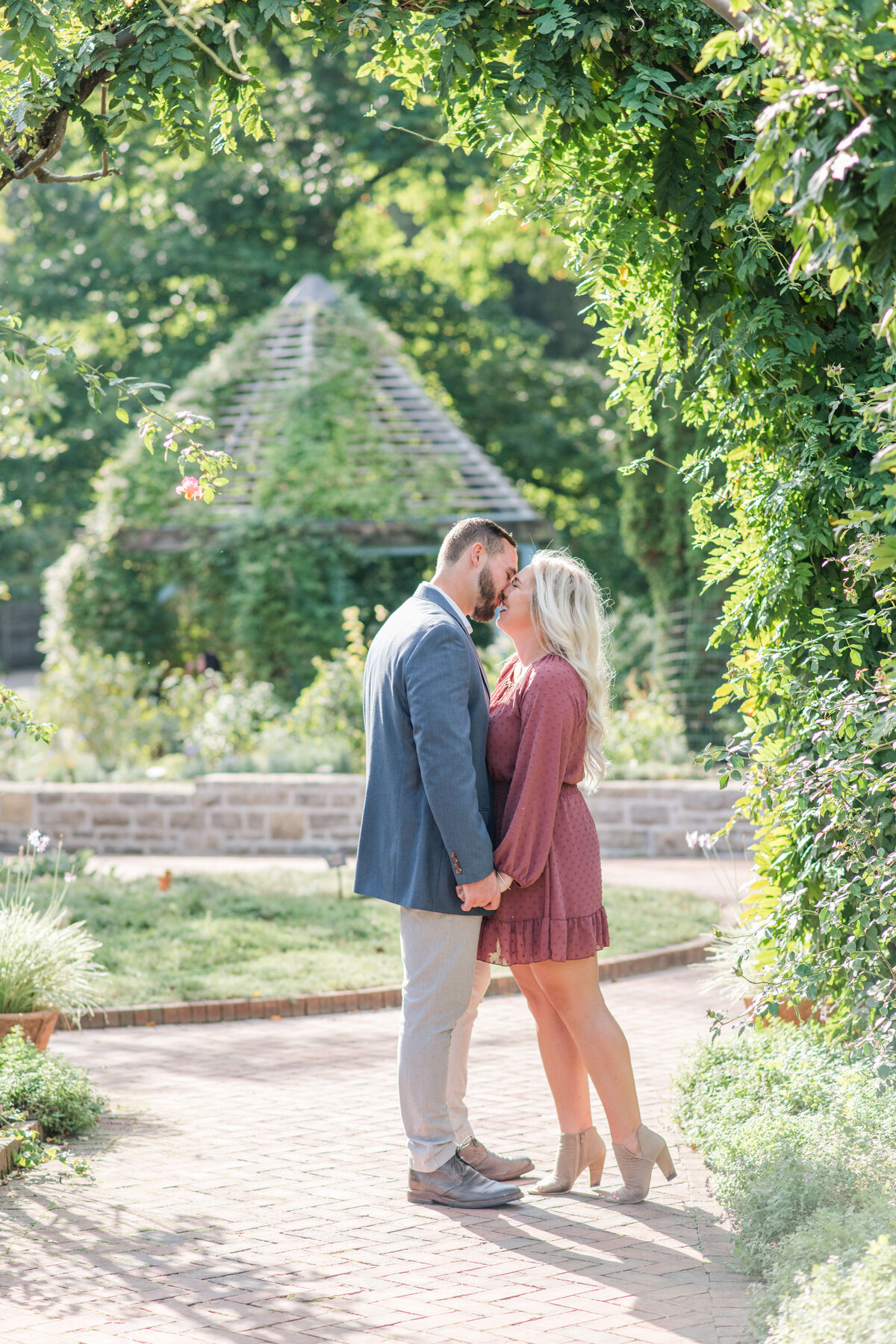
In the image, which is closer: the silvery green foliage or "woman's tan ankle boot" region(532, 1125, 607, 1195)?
"woman's tan ankle boot" region(532, 1125, 607, 1195)

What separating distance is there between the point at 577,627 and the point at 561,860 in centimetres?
74

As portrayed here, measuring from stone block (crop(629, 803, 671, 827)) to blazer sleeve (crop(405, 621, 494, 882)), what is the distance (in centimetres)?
819

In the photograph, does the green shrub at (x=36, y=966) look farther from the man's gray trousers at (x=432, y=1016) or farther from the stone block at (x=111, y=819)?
the stone block at (x=111, y=819)

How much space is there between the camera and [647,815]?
12273 mm

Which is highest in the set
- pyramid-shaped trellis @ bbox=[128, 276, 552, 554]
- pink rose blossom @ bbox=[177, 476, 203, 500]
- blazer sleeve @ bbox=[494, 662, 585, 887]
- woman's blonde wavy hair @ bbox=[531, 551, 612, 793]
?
pyramid-shaped trellis @ bbox=[128, 276, 552, 554]

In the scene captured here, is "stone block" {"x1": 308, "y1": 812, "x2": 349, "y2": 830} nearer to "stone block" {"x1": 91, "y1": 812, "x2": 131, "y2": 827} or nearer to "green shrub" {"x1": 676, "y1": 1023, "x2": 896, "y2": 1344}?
"stone block" {"x1": 91, "y1": 812, "x2": 131, "y2": 827}

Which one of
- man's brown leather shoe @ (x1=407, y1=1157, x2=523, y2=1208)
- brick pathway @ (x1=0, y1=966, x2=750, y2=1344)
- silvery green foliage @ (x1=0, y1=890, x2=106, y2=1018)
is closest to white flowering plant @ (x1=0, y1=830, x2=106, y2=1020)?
silvery green foliage @ (x1=0, y1=890, x2=106, y2=1018)

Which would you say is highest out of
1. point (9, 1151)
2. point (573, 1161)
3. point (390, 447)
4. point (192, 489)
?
point (390, 447)

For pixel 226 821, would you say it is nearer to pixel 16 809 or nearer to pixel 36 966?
pixel 16 809

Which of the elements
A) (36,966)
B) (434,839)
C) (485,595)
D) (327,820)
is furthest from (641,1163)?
(327,820)

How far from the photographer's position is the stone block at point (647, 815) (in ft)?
40.1

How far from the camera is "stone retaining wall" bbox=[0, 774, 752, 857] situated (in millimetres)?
12203

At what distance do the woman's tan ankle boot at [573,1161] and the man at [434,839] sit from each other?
0.57 ft

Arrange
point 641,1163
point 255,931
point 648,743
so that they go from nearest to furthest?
point 641,1163 < point 255,931 < point 648,743
